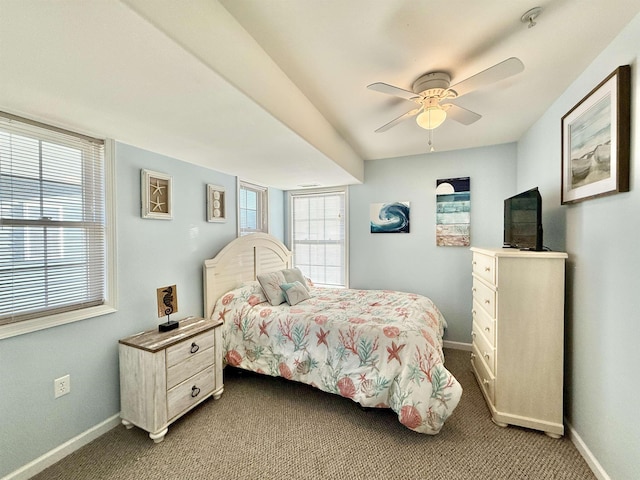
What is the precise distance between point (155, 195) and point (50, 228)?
2.45 ft

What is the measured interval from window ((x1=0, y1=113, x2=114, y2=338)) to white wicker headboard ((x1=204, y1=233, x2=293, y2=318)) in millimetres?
895

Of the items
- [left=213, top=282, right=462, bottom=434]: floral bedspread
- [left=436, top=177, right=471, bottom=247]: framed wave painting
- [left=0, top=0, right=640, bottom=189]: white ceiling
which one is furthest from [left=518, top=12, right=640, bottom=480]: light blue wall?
[left=436, top=177, right=471, bottom=247]: framed wave painting

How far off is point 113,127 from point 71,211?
0.63 meters

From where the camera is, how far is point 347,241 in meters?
4.01

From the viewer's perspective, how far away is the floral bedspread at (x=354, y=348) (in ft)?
6.11

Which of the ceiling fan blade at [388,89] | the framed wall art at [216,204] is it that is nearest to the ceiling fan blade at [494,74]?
the ceiling fan blade at [388,89]

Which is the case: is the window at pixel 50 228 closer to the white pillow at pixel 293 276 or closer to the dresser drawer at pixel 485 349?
the white pillow at pixel 293 276

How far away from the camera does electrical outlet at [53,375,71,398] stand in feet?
5.59

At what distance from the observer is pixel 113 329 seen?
2008 mm

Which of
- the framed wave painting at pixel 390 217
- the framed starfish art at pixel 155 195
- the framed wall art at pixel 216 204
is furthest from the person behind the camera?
the framed wave painting at pixel 390 217

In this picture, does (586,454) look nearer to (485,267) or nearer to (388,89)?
(485,267)

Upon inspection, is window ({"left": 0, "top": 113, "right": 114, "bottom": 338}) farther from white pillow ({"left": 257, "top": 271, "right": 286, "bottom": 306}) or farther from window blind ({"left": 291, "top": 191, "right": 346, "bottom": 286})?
window blind ({"left": 291, "top": 191, "right": 346, "bottom": 286})

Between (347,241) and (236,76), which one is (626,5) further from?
(347,241)

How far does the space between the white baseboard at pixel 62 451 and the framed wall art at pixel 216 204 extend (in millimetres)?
1832
